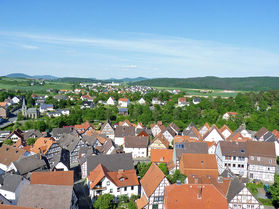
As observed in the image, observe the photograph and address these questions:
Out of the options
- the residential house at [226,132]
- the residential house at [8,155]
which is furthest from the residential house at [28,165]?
the residential house at [226,132]

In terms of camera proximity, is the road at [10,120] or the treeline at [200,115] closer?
the treeline at [200,115]

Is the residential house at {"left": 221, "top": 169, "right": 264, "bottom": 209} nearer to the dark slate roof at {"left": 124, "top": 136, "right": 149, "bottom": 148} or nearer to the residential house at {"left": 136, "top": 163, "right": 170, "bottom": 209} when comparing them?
the residential house at {"left": 136, "top": 163, "right": 170, "bottom": 209}

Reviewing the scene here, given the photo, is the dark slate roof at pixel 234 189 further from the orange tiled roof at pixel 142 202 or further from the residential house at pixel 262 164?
the residential house at pixel 262 164

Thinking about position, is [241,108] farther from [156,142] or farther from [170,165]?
[170,165]

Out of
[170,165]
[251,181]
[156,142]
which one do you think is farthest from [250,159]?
[156,142]

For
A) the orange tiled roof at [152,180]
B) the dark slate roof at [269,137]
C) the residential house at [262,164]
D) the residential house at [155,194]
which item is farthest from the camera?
the dark slate roof at [269,137]

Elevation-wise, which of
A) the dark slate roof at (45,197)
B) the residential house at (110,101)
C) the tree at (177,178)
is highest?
the residential house at (110,101)

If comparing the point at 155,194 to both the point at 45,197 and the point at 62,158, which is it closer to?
the point at 45,197
